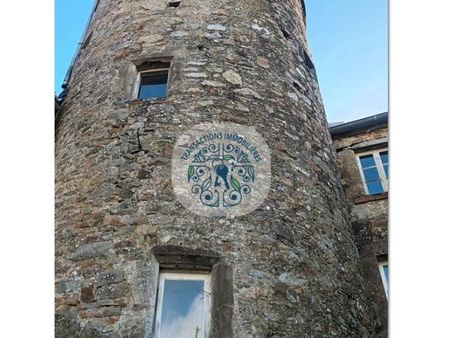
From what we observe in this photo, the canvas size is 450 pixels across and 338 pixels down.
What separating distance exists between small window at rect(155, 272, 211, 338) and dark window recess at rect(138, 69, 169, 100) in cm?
261

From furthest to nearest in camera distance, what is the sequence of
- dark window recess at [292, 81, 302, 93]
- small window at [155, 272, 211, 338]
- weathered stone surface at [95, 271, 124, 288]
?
dark window recess at [292, 81, 302, 93] → weathered stone surface at [95, 271, 124, 288] → small window at [155, 272, 211, 338]

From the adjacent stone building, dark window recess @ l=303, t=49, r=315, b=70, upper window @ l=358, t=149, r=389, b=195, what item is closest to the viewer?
the adjacent stone building

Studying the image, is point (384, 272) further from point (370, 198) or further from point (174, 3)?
point (174, 3)

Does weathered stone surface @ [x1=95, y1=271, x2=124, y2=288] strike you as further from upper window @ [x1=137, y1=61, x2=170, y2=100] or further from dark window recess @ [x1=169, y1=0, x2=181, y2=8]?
dark window recess @ [x1=169, y1=0, x2=181, y2=8]

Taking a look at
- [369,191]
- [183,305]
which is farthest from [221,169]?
[369,191]

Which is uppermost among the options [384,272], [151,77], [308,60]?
[308,60]

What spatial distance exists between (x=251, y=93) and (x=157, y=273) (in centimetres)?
279

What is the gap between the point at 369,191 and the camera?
716cm

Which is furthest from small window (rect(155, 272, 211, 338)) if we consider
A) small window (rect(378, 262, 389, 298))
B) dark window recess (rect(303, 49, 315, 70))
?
dark window recess (rect(303, 49, 315, 70))

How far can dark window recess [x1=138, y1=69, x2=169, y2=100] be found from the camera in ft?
19.2

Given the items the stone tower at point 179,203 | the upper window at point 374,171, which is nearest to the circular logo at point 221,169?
the stone tower at point 179,203

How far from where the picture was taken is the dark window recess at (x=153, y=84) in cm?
585

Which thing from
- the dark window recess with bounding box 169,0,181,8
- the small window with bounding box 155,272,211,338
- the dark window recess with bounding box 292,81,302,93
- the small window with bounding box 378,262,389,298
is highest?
the dark window recess with bounding box 169,0,181,8

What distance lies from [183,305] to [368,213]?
3897 millimetres
